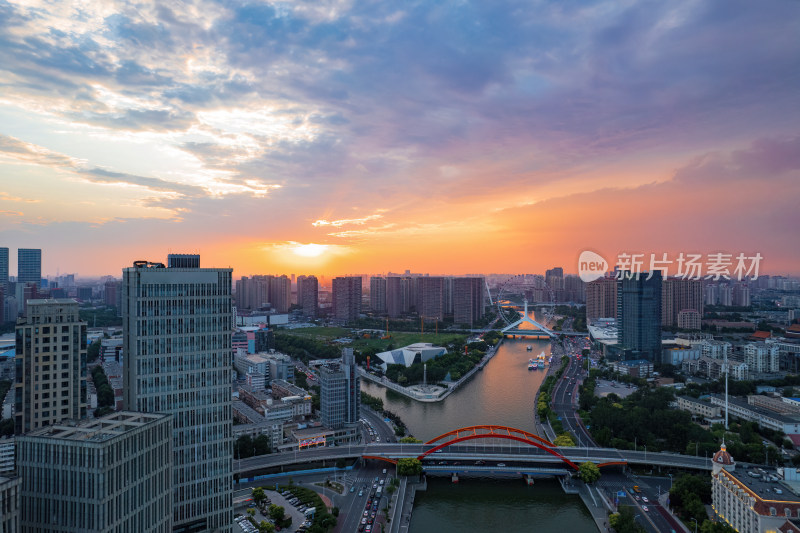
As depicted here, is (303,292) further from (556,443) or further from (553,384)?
(556,443)

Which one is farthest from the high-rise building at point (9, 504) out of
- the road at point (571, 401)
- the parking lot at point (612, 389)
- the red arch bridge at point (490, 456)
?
the parking lot at point (612, 389)

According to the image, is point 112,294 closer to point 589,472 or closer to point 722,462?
point 589,472

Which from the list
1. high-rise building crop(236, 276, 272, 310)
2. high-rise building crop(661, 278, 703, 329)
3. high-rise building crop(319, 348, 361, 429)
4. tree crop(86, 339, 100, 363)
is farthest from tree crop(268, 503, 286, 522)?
high-rise building crop(236, 276, 272, 310)

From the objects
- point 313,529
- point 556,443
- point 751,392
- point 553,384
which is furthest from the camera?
point 553,384

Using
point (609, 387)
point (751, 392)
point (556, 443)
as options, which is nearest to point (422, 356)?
point (609, 387)

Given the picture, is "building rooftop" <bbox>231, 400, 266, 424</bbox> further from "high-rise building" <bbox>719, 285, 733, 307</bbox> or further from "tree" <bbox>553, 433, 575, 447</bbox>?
"high-rise building" <bbox>719, 285, 733, 307</bbox>

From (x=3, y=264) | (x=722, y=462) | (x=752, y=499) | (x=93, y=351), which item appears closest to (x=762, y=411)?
(x=722, y=462)
